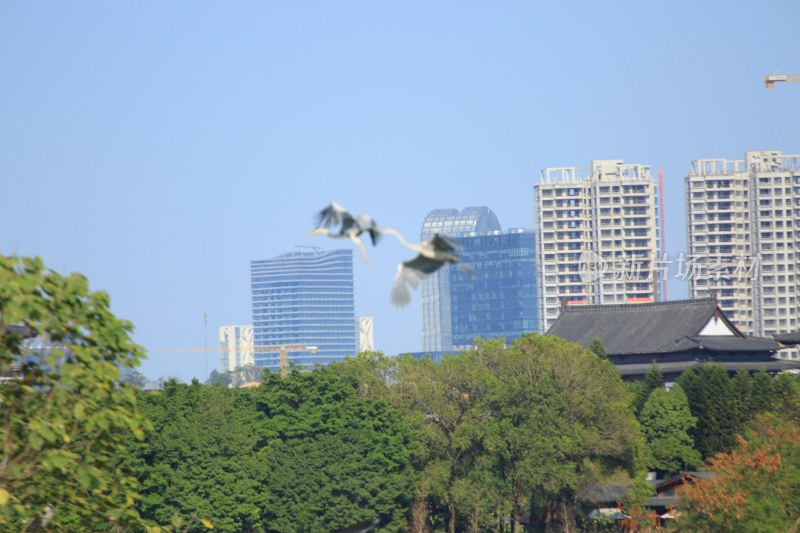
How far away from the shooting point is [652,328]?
309 feet

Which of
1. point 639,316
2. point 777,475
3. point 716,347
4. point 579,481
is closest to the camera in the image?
point 777,475

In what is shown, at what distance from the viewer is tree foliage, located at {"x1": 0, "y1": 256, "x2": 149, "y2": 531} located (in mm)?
16672

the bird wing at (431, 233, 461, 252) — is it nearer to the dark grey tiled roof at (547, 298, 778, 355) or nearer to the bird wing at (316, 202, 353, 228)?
the bird wing at (316, 202, 353, 228)

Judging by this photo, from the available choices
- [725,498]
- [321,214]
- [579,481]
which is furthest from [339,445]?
[321,214]

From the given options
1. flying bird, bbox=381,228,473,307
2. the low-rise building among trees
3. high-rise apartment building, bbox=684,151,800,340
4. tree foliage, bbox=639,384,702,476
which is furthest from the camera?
high-rise apartment building, bbox=684,151,800,340

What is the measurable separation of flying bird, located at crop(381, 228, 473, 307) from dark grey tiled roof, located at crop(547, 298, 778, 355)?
76.7 metres

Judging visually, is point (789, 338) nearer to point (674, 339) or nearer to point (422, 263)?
point (674, 339)

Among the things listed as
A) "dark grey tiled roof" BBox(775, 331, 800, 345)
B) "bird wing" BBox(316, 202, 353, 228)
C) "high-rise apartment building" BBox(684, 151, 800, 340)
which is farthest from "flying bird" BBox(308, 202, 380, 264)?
"high-rise apartment building" BBox(684, 151, 800, 340)

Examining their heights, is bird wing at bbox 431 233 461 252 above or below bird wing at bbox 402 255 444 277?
above

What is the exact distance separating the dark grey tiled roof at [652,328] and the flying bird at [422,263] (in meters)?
76.7

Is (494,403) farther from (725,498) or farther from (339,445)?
(725,498)

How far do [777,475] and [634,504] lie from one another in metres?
15.8

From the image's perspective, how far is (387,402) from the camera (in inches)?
2484

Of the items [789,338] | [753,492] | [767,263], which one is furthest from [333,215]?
[767,263]
